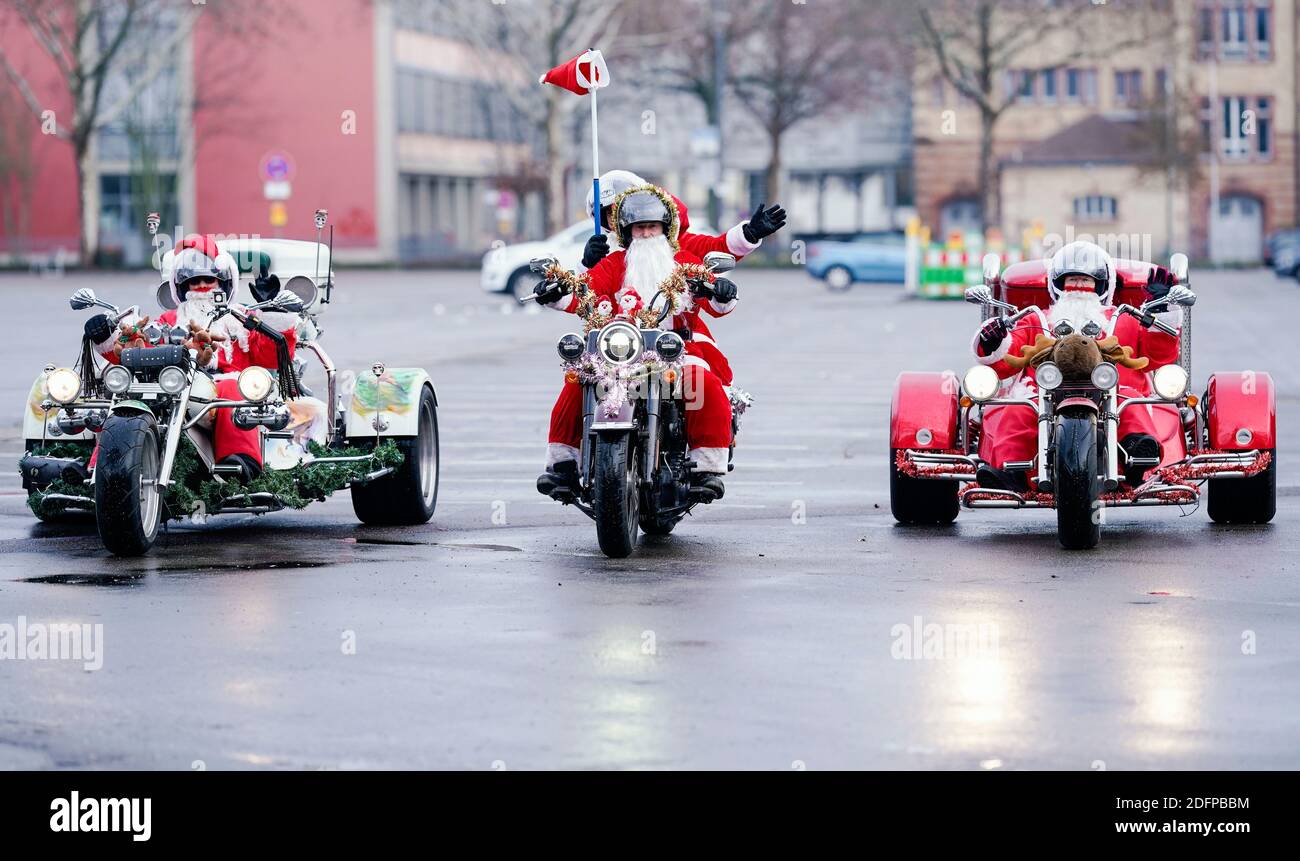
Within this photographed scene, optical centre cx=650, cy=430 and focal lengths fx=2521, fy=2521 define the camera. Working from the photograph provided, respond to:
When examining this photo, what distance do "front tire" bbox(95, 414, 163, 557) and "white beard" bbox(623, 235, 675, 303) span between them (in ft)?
7.72

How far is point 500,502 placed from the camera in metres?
14.0

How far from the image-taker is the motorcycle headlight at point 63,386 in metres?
11.9

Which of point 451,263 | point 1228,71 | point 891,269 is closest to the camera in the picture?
point 891,269

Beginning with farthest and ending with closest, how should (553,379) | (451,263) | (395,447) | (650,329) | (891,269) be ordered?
(451,263)
(891,269)
(553,379)
(395,447)
(650,329)

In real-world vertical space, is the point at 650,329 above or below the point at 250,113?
below

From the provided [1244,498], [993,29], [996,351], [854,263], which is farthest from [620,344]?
[993,29]

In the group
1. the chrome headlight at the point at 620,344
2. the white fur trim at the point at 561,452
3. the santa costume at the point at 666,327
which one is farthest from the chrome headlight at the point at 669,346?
the white fur trim at the point at 561,452

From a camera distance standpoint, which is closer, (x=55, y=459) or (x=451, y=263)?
(x=55, y=459)

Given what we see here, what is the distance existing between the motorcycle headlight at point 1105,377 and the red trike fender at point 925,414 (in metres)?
0.93

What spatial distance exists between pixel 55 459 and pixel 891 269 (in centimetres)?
4692

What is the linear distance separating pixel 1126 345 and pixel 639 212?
2.65 metres
